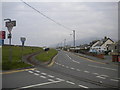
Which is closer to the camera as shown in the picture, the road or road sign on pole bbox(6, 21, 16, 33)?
the road

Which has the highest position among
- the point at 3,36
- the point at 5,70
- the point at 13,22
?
the point at 13,22

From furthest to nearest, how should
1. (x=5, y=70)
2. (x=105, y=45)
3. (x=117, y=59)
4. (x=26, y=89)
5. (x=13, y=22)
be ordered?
(x=105, y=45) → (x=117, y=59) → (x=13, y=22) → (x=5, y=70) → (x=26, y=89)

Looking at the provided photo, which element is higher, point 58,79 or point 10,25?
point 10,25

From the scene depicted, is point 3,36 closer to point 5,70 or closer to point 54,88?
point 5,70

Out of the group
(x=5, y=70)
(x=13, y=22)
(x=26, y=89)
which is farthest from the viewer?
(x=13, y=22)

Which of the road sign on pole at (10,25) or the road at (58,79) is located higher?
the road sign on pole at (10,25)

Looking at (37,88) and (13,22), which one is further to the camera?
(13,22)

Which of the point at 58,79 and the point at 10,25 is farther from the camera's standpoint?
the point at 10,25

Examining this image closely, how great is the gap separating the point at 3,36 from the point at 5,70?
356 cm

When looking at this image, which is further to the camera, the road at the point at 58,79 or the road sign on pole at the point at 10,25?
the road sign on pole at the point at 10,25

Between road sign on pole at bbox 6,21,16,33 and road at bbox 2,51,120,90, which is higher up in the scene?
road sign on pole at bbox 6,21,16,33

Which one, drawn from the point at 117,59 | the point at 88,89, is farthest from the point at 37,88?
the point at 117,59

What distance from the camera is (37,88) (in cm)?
866

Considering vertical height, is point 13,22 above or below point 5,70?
above
